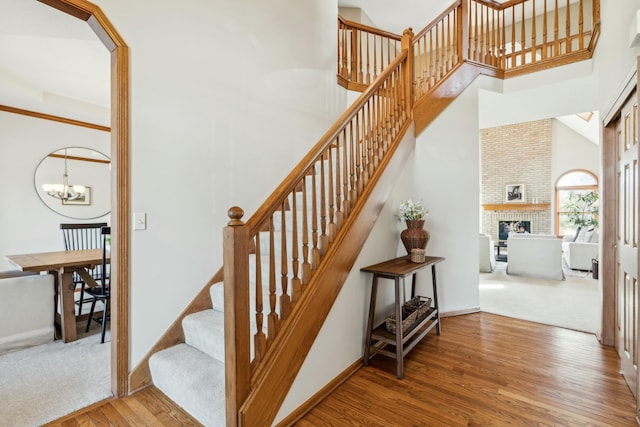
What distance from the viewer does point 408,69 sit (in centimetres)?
319

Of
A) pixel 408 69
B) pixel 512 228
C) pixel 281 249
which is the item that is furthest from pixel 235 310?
pixel 512 228

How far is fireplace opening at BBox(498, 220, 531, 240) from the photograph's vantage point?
964 cm

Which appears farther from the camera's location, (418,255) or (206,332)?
(418,255)

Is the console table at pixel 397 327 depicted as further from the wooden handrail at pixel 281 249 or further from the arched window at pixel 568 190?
the arched window at pixel 568 190

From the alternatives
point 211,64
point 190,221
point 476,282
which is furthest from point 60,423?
point 476,282

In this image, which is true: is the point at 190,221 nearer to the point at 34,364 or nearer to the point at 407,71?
the point at 34,364

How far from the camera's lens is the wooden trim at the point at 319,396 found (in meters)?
1.76

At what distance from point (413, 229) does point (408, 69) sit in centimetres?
165

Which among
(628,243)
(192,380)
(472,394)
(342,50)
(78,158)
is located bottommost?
(472,394)

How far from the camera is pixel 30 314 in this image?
108 inches

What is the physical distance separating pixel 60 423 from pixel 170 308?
0.79 meters

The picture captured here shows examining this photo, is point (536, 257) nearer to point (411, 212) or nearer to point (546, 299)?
point (546, 299)

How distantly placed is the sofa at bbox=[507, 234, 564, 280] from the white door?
3.28 metres

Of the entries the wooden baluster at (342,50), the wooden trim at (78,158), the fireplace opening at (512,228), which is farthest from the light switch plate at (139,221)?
the fireplace opening at (512,228)
